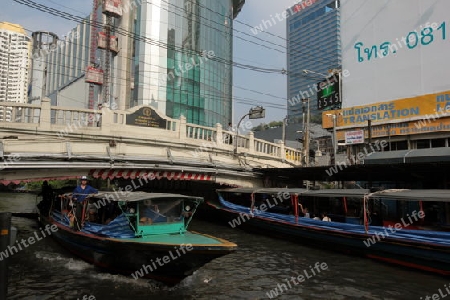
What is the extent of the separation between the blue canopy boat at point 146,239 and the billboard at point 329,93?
59.0 feet

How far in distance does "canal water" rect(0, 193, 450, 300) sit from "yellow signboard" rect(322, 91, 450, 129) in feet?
35.2

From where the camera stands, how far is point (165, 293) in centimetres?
943

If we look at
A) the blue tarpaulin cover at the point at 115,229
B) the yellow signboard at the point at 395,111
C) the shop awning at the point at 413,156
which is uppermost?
the yellow signboard at the point at 395,111

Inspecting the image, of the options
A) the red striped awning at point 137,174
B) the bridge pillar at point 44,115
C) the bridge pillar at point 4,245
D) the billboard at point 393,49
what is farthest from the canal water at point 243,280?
the billboard at point 393,49

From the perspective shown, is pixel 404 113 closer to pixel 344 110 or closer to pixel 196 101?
pixel 344 110

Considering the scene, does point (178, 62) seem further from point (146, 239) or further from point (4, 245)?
point (4, 245)

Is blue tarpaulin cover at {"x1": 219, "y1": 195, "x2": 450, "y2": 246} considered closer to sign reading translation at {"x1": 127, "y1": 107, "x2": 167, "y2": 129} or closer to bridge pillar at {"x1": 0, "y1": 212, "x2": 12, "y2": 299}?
sign reading translation at {"x1": 127, "y1": 107, "x2": 167, "y2": 129}

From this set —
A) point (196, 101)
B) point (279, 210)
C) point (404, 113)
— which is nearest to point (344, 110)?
point (404, 113)

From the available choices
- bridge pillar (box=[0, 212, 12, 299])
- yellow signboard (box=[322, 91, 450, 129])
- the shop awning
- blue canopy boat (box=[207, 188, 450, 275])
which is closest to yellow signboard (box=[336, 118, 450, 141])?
yellow signboard (box=[322, 91, 450, 129])

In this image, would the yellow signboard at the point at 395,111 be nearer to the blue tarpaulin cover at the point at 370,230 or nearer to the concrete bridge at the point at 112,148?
the concrete bridge at the point at 112,148

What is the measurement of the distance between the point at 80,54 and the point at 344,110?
6871 centimetres

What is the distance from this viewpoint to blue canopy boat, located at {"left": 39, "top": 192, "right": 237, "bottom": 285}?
9031 millimetres

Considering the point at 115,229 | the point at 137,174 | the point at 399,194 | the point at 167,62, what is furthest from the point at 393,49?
the point at 167,62

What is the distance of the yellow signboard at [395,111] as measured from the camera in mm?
19328
